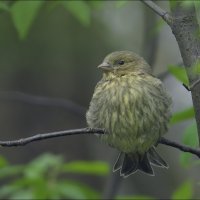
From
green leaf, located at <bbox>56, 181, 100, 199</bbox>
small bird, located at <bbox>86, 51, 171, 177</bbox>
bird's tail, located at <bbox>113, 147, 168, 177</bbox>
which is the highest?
small bird, located at <bbox>86, 51, 171, 177</bbox>

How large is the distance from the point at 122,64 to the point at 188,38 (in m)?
2.27

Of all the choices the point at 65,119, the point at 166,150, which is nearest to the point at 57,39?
the point at 65,119

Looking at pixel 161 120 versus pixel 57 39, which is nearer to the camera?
pixel 161 120

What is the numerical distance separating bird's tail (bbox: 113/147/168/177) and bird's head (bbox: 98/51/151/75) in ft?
2.44

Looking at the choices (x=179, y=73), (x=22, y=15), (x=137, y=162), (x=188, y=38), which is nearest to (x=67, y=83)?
(x=137, y=162)

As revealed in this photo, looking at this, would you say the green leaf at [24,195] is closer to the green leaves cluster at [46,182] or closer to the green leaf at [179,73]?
the green leaves cluster at [46,182]

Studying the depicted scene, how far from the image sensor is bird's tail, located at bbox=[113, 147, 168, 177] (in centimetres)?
686

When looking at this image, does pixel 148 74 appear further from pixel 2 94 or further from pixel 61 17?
pixel 61 17

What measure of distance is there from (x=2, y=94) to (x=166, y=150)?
11.7 ft

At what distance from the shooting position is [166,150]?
12.7 m

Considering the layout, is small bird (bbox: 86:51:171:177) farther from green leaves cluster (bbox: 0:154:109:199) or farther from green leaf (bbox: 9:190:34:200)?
green leaf (bbox: 9:190:34:200)

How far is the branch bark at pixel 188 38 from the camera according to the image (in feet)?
16.9

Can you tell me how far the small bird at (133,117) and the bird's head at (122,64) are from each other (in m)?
0.25

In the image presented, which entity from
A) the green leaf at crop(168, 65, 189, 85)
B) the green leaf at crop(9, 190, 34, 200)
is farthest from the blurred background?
the green leaf at crop(168, 65, 189, 85)
